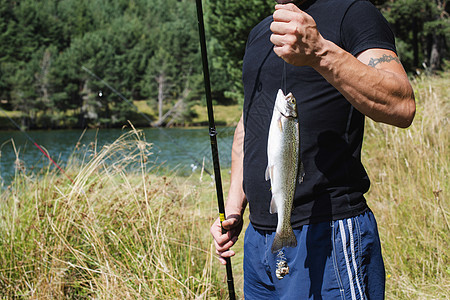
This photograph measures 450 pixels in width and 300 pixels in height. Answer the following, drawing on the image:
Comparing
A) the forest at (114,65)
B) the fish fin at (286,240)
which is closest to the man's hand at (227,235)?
the fish fin at (286,240)

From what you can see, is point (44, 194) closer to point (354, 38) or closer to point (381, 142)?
Answer: point (354, 38)

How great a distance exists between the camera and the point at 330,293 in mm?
1397

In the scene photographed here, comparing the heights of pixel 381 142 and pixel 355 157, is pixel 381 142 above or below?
below

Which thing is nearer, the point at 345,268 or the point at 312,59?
the point at 312,59

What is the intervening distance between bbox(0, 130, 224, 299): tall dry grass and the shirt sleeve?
6.41ft

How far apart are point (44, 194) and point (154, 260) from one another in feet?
4.00

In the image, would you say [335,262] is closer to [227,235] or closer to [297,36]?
[227,235]

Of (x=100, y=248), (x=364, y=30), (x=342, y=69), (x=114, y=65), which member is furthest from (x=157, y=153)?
(x=114, y=65)

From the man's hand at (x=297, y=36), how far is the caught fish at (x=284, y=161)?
5.3 inches

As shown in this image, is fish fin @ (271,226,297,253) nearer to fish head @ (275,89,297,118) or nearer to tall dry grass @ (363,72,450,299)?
fish head @ (275,89,297,118)

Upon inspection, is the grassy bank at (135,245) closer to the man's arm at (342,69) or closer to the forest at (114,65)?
the man's arm at (342,69)

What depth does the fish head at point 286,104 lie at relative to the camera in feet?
3.99

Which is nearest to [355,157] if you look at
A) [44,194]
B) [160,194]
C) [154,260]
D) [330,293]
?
[330,293]

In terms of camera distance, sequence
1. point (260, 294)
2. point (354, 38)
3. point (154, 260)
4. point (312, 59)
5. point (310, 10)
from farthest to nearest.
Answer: point (154, 260)
point (260, 294)
point (310, 10)
point (354, 38)
point (312, 59)
